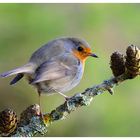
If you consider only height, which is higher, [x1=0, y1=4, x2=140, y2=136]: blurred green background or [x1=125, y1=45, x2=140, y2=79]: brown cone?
[x1=0, y1=4, x2=140, y2=136]: blurred green background

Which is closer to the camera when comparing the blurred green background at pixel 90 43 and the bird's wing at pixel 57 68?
the bird's wing at pixel 57 68

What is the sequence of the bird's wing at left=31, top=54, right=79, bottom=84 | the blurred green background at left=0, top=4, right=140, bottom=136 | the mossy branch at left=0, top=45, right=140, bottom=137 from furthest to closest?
the blurred green background at left=0, top=4, right=140, bottom=136 < the bird's wing at left=31, top=54, right=79, bottom=84 < the mossy branch at left=0, top=45, right=140, bottom=137

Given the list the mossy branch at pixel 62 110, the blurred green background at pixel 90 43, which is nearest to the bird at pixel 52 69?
the mossy branch at pixel 62 110

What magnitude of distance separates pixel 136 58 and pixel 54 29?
2343 mm

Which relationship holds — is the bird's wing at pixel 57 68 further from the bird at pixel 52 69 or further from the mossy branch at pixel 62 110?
the mossy branch at pixel 62 110

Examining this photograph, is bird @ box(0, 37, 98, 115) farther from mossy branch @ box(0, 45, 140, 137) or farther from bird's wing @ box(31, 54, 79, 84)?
mossy branch @ box(0, 45, 140, 137)

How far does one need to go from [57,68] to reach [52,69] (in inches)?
3.0

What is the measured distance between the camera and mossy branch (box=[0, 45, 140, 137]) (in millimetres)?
1357

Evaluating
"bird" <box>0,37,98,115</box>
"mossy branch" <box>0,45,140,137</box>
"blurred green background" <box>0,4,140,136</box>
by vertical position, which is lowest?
"mossy branch" <box>0,45,140,137</box>

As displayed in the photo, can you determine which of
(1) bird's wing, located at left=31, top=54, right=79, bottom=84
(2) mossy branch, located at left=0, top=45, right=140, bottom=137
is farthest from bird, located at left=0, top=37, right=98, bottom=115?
(2) mossy branch, located at left=0, top=45, right=140, bottom=137

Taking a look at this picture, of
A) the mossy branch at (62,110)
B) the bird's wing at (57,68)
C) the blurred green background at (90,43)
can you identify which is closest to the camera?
the mossy branch at (62,110)

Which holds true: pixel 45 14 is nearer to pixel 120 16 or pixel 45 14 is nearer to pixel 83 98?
pixel 120 16

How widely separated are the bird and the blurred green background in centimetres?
106

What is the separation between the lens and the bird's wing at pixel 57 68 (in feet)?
6.52
